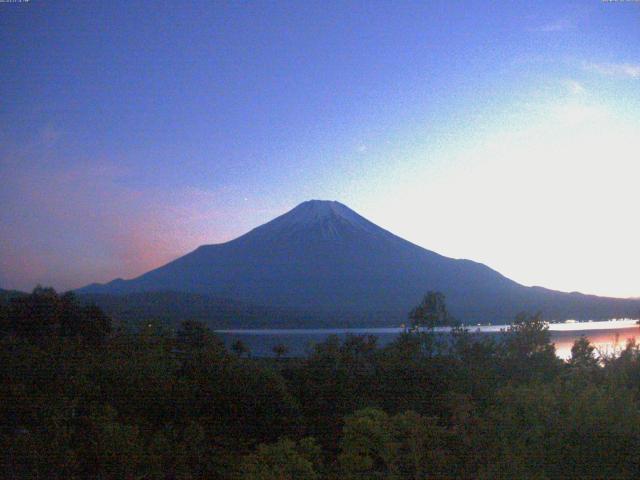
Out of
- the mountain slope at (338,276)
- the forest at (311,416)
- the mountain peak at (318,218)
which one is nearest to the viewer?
the forest at (311,416)

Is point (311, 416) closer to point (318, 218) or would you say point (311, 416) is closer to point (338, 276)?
point (338, 276)

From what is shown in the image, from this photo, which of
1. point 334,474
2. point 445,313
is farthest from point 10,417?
point 445,313

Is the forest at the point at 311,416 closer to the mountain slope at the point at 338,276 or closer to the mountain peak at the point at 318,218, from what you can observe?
the mountain slope at the point at 338,276

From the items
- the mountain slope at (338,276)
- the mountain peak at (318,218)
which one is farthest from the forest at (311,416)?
the mountain peak at (318,218)

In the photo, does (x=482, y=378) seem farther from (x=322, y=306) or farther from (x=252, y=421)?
(x=322, y=306)

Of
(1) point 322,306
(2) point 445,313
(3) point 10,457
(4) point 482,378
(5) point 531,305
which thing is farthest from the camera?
(1) point 322,306

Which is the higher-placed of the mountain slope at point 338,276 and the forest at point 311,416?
the mountain slope at point 338,276

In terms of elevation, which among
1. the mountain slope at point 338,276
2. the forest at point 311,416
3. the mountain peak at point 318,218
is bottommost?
the forest at point 311,416
